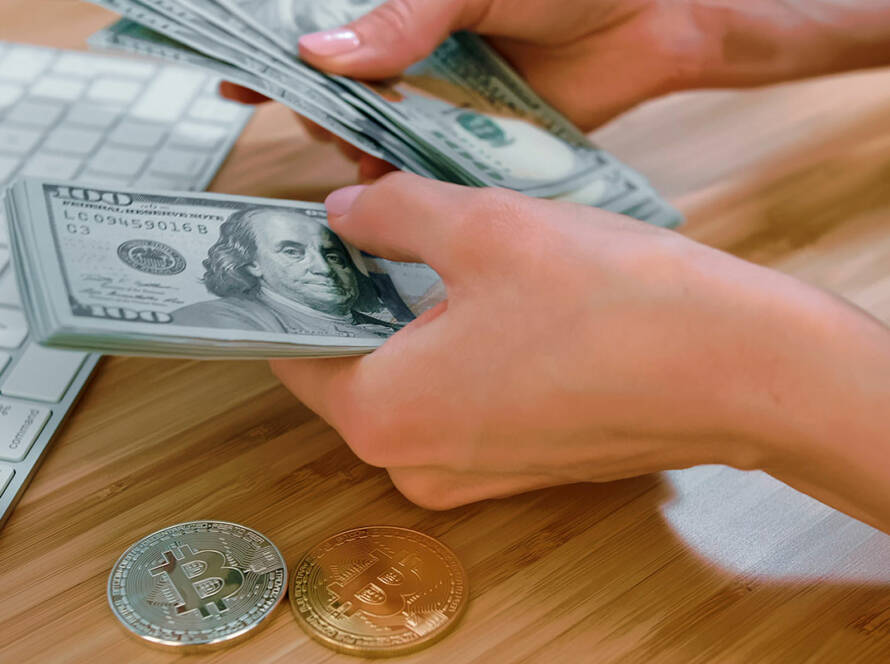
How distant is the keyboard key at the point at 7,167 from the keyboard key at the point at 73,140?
0.12 ft

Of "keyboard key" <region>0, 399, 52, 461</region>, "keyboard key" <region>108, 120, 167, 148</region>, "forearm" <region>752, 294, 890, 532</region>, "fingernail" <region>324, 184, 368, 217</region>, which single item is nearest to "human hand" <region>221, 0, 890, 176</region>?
"keyboard key" <region>108, 120, 167, 148</region>

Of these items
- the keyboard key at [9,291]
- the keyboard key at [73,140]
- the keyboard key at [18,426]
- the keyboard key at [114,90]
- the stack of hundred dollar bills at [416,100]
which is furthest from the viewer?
the keyboard key at [114,90]

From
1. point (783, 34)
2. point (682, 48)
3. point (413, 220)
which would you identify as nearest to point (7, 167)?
point (413, 220)

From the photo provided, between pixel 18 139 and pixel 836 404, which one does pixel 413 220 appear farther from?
pixel 18 139

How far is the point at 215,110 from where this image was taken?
111cm

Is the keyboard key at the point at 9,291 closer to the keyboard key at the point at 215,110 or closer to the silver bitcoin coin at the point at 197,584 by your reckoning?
the silver bitcoin coin at the point at 197,584

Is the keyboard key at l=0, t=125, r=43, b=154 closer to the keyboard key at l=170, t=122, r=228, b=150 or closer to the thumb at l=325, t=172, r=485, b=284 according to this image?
the keyboard key at l=170, t=122, r=228, b=150

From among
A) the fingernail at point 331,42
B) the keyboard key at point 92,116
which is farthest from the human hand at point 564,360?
the keyboard key at point 92,116

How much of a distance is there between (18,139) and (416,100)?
0.42 metres

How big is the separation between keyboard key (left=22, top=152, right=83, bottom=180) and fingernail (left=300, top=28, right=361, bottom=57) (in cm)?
26

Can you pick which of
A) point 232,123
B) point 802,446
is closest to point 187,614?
point 802,446

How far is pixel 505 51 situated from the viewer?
3.70ft

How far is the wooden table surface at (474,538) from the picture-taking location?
0.53 metres

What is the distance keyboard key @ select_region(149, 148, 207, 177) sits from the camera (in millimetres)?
965
